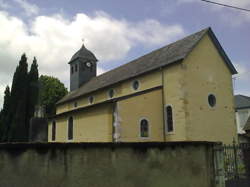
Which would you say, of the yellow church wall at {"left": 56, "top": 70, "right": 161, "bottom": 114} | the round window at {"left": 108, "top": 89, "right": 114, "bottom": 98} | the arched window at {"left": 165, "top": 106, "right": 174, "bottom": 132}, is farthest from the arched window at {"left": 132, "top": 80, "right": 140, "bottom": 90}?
the arched window at {"left": 165, "top": 106, "right": 174, "bottom": 132}

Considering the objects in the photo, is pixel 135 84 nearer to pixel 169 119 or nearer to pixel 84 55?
pixel 169 119

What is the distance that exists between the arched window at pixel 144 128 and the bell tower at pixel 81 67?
17067mm

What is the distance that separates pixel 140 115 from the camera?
15.6 metres

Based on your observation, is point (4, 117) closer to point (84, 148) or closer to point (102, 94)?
point (102, 94)

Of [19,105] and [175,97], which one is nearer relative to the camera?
[175,97]

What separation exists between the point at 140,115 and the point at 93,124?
126 inches

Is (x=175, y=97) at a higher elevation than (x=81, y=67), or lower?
lower

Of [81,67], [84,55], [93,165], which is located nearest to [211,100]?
[93,165]

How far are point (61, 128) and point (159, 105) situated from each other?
874 cm

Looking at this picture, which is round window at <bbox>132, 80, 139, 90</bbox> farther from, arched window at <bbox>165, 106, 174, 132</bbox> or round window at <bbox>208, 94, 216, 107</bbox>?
round window at <bbox>208, 94, 216, 107</bbox>

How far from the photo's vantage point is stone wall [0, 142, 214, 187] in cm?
499

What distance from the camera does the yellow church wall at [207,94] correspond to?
50.7 feet

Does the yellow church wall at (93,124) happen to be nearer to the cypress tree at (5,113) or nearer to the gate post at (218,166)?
the gate post at (218,166)

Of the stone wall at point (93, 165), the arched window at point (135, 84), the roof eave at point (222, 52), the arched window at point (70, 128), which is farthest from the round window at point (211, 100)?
the stone wall at point (93, 165)
